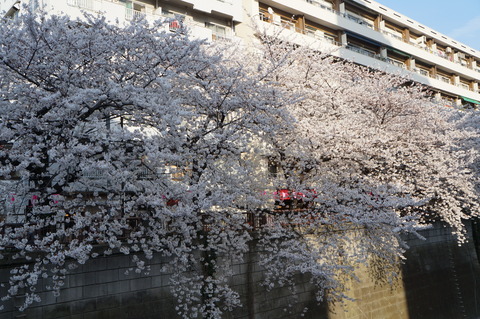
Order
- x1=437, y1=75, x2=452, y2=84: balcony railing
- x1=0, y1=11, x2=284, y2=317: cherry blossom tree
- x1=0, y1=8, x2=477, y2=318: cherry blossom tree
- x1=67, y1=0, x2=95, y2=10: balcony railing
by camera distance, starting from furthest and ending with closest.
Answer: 1. x1=437, y1=75, x2=452, y2=84: balcony railing
2. x1=67, y1=0, x2=95, y2=10: balcony railing
3. x1=0, y1=8, x2=477, y2=318: cherry blossom tree
4. x1=0, y1=11, x2=284, y2=317: cherry blossom tree

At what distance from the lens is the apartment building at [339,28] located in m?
21.7

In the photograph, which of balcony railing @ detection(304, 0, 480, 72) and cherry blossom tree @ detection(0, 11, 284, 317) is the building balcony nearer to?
balcony railing @ detection(304, 0, 480, 72)

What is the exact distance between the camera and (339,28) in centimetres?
3294

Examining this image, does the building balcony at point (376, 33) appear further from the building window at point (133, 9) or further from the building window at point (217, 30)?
the building window at point (133, 9)

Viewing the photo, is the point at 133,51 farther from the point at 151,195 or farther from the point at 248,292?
the point at 248,292

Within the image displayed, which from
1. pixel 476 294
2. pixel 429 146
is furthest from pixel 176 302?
pixel 476 294

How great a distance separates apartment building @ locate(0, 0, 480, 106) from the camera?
21719mm

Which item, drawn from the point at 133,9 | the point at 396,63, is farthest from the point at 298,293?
the point at 396,63

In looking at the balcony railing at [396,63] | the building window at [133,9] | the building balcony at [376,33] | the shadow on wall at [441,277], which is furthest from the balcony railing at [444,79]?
the building window at [133,9]

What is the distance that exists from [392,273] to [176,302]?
1096 centimetres

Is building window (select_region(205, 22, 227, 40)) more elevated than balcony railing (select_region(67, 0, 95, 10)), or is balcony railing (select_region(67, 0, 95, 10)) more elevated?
building window (select_region(205, 22, 227, 40))

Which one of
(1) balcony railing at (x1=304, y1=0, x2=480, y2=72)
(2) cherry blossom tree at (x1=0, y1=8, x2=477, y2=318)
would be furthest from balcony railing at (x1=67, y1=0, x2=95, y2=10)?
(1) balcony railing at (x1=304, y1=0, x2=480, y2=72)

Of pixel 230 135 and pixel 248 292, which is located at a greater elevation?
pixel 230 135

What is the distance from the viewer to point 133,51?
33.5ft
